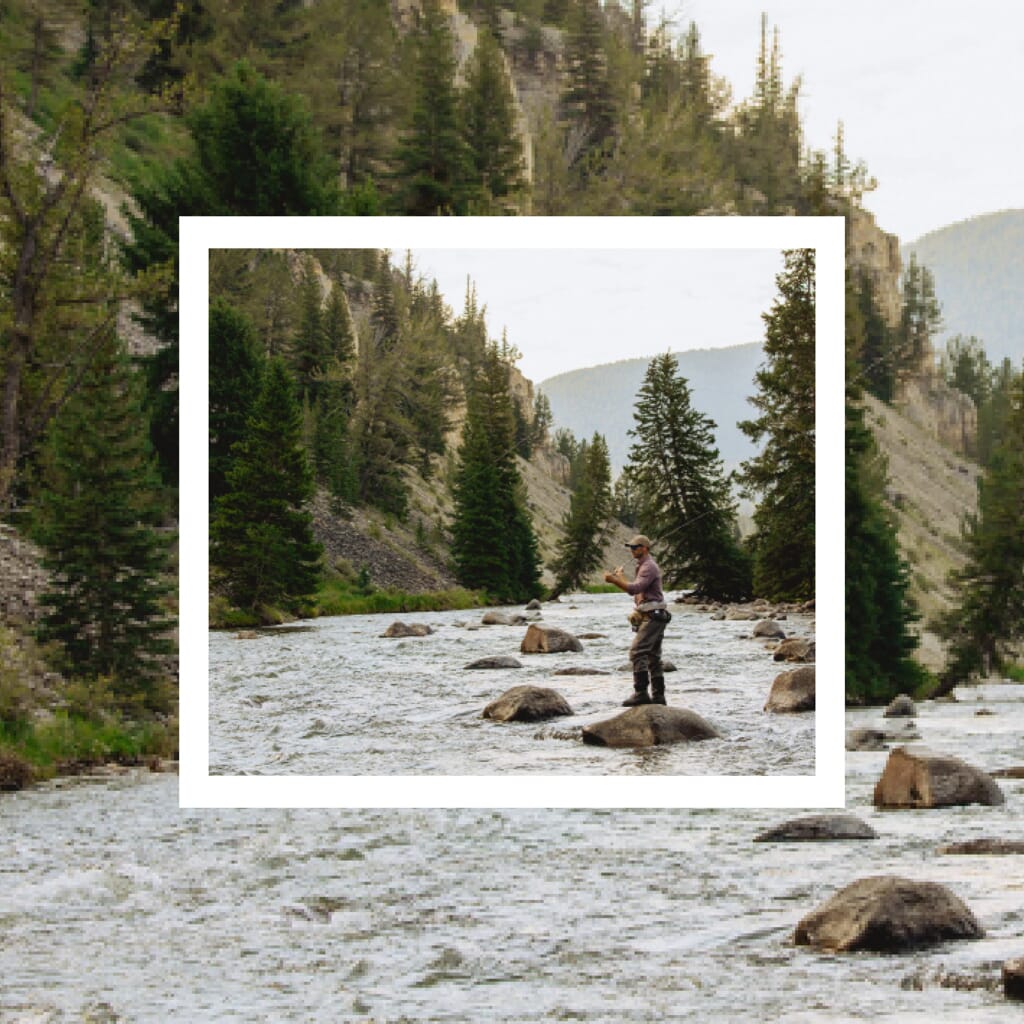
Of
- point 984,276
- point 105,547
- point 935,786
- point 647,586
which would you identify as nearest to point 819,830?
point 935,786

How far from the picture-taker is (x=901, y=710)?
128 ft

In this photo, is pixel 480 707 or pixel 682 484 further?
pixel 682 484

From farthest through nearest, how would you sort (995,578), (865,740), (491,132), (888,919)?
1. (491,132)
2. (995,578)
3. (865,740)
4. (888,919)

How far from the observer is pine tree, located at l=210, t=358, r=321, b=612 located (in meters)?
16.7

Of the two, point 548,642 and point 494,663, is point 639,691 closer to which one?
point 548,642

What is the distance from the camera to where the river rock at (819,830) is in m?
18.8

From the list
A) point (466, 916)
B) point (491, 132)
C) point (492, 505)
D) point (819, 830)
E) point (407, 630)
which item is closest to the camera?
point (466, 916)

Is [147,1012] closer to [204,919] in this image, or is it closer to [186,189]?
[204,919]

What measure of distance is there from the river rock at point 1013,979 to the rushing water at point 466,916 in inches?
3.9

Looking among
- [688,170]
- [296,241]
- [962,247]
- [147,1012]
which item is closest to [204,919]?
[147,1012]

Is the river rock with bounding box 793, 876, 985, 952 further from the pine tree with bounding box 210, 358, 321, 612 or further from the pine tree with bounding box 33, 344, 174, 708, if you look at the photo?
the pine tree with bounding box 33, 344, 174, 708

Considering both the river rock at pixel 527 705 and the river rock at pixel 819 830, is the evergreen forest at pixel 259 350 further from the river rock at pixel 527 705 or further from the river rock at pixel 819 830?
the river rock at pixel 819 830

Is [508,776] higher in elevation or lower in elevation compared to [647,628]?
lower

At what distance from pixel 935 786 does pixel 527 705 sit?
692 cm
